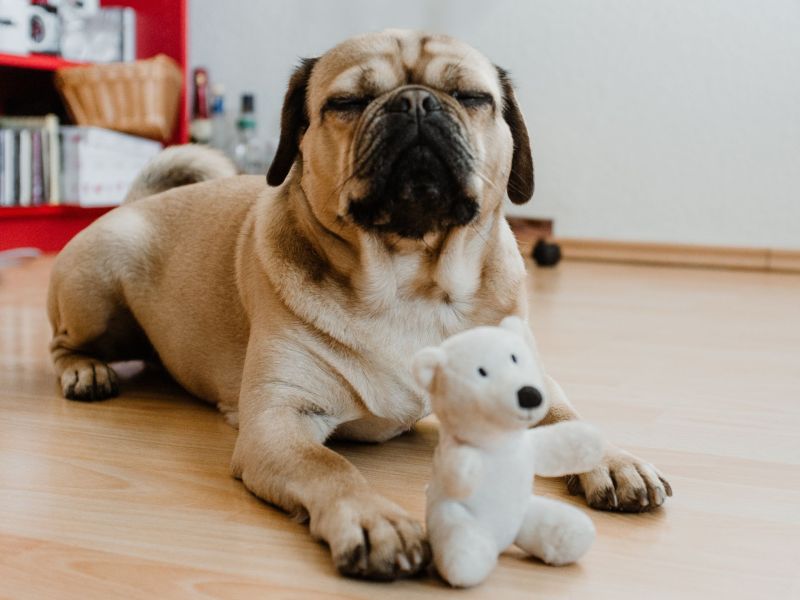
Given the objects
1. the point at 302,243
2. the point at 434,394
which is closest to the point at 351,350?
the point at 302,243

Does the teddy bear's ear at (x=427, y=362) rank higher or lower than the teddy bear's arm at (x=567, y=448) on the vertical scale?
higher

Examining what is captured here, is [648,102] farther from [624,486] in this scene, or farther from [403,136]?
[624,486]

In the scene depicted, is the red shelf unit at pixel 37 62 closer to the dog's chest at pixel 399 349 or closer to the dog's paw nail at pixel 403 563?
the dog's chest at pixel 399 349

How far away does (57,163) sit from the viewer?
4367mm

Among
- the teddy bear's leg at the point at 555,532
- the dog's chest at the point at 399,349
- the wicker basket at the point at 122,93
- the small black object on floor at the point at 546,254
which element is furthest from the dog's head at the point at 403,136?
the wicker basket at the point at 122,93

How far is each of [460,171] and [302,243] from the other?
0.32 metres

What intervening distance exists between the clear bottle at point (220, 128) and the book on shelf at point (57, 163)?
663 mm

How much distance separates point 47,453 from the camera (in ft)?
4.94

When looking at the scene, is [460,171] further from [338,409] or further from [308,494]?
[308,494]

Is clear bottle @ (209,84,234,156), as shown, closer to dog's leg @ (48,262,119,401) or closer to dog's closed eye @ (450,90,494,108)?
dog's leg @ (48,262,119,401)

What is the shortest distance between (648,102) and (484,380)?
12.8ft

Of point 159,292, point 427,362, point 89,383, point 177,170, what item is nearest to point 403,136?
point 427,362

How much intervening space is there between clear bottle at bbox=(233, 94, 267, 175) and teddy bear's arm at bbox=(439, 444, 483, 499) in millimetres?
4015

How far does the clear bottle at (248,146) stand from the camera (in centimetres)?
490
